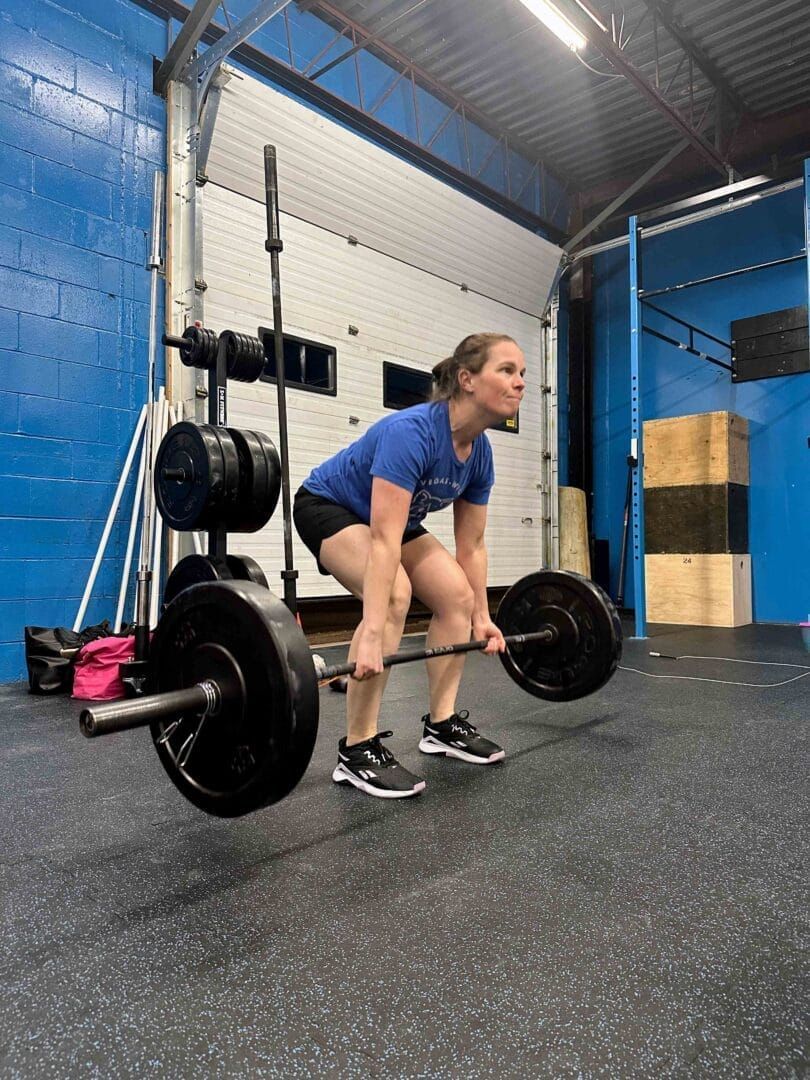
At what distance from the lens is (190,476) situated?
2.13m

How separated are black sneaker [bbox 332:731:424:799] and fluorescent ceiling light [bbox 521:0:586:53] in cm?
369

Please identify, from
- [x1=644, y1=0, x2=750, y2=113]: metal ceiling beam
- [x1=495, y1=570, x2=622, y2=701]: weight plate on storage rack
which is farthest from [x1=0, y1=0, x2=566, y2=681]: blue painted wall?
[x1=644, y1=0, x2=750, y2=113]: metal ceiling beam

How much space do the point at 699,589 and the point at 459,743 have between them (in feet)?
12.0

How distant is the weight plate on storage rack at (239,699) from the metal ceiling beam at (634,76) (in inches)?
151

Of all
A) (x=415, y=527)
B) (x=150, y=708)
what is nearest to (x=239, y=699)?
(x=150, y=708)

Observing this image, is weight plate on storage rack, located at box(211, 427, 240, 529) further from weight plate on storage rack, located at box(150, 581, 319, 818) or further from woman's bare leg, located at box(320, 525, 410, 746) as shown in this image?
weight plate on storage rack, located at box(150, 581, 319, 818)

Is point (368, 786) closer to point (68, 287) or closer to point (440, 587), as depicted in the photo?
point (440, 587)

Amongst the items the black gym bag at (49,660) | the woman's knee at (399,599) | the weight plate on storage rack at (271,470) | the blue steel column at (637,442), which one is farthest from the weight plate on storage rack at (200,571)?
the blue steel column at (637,442)

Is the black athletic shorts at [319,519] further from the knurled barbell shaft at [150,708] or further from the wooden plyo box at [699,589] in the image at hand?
the wooden plyo box at [699,589]

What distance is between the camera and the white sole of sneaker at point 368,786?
1482mm

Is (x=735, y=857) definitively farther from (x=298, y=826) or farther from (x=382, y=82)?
(x=382, y=82)

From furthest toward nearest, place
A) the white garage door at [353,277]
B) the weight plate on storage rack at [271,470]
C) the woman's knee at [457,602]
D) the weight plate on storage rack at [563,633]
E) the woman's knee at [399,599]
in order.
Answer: the white garage door at [353,277]
the weight plate on storage rack at [271,470]
the weight plate on storage rack at [563,633]
the woman's knee at [457,602]
the woman's knee at [399,599]

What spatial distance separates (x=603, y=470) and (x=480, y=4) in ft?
11.2

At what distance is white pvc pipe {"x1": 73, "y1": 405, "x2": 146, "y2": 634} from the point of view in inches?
121
